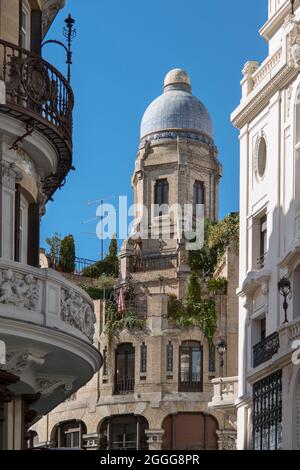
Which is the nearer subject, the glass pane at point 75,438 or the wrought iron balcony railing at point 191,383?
the wrought iron balcony railing at point 191,383

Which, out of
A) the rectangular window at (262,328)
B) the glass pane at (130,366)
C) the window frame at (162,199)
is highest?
the window frame at (162,199)

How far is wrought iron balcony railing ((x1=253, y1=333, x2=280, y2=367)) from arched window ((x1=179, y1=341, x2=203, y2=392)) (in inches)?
1126

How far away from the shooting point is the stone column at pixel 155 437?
72000 mm

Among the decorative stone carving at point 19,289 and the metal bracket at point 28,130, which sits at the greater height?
the metal bracket at point 28,130

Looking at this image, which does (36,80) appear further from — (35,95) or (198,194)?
(198,194)

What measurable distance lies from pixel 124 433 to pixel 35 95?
1855 inches

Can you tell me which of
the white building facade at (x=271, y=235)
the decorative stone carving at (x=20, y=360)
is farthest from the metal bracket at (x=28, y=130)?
the white building facade at (x=271, y=235)

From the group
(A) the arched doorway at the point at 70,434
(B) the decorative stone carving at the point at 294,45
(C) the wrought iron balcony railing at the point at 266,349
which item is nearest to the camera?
(C) the wrought iron balcony railing at the point at 266,349

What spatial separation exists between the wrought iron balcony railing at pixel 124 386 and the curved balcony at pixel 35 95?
45003mm

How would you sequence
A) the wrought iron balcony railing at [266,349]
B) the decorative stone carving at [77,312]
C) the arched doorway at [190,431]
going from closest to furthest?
the decorative stone carving at [77,312]
the wrought iron balcony railing at [266,349]
the arched doorway at [190,431]

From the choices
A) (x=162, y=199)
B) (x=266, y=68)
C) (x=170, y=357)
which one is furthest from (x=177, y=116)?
(x=266, y=68)

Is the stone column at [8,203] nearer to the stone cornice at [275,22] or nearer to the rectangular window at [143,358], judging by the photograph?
the stone cornice at [275,22]
